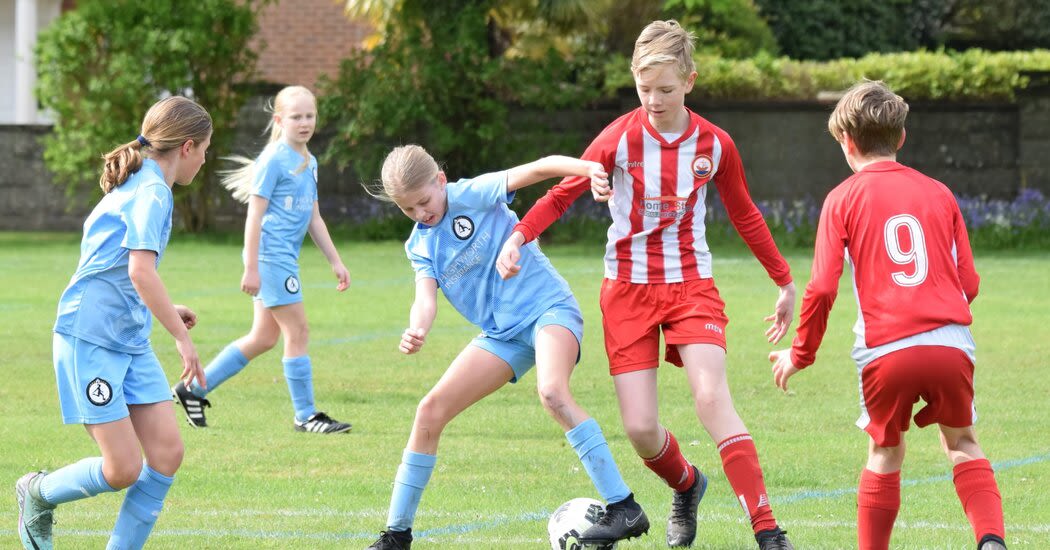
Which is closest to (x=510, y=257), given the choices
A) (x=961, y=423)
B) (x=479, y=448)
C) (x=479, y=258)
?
(x=479, y=258)

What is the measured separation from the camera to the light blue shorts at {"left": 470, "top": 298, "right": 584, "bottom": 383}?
5.59 metres

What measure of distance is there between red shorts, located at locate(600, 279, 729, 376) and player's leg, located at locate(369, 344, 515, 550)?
18.2 inches

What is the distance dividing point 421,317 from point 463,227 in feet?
1.37

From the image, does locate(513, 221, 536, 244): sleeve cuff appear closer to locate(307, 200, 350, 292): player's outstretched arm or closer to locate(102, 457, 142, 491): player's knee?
locate(102, 457, 142, 491): player's knee

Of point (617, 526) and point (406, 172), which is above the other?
point (406, 172)

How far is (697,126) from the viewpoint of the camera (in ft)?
18.7

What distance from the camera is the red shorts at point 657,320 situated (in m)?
5.53

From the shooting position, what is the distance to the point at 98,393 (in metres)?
4.92

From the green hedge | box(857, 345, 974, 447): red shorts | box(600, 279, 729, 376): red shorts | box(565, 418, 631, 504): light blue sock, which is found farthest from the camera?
the green hedge

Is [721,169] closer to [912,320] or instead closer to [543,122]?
[912,320]

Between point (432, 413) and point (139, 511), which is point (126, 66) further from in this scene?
point (139, 511)

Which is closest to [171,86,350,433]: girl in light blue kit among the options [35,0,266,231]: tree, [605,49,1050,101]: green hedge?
[605,49,1050,101]: green hedge

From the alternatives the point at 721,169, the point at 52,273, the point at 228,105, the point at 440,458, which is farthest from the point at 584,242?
the point at 721,169

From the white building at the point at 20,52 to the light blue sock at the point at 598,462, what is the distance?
937 inches
